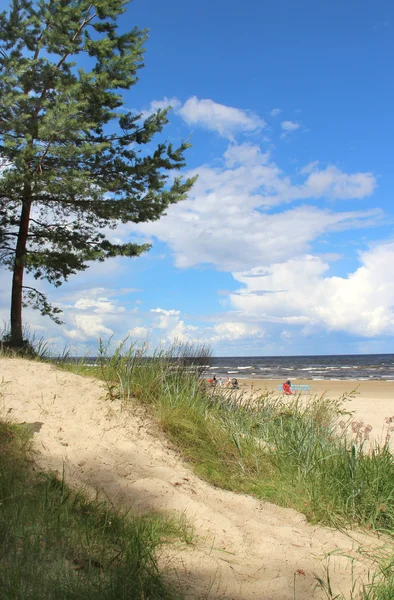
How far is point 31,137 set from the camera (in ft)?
37.1

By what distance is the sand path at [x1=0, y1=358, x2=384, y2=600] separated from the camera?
374 cm

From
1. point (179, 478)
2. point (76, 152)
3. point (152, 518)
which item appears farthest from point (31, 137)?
point (152, 518)

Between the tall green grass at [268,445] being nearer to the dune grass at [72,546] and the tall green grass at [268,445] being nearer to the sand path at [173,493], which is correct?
the sand path at [173,493]

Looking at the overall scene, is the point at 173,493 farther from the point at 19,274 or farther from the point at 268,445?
the point at 19,274

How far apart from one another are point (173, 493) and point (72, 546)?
1951 millimetres

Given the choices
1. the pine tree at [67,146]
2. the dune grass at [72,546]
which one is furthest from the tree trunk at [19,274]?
the dune grass at [72,546]

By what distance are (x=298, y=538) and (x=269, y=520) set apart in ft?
1.35

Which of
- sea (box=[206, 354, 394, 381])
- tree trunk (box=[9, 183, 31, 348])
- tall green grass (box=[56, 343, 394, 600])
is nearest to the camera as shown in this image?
tall green grass (box=[56, 343, 394, 600])

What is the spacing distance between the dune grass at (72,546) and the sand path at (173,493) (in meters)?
0.36

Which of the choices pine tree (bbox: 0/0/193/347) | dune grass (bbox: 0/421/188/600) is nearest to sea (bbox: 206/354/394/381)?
pine tree (bbox: 0/0/193/347)

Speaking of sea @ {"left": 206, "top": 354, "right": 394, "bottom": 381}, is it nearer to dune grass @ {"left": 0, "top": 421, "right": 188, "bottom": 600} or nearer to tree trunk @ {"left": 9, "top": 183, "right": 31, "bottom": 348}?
tree trunk @ {"left": 9, "top": 183, "right": 31, "bottom": 348}

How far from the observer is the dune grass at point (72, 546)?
2.81 meters

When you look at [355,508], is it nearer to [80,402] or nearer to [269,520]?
[269,520]

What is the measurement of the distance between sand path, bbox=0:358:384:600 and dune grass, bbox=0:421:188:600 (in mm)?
361
